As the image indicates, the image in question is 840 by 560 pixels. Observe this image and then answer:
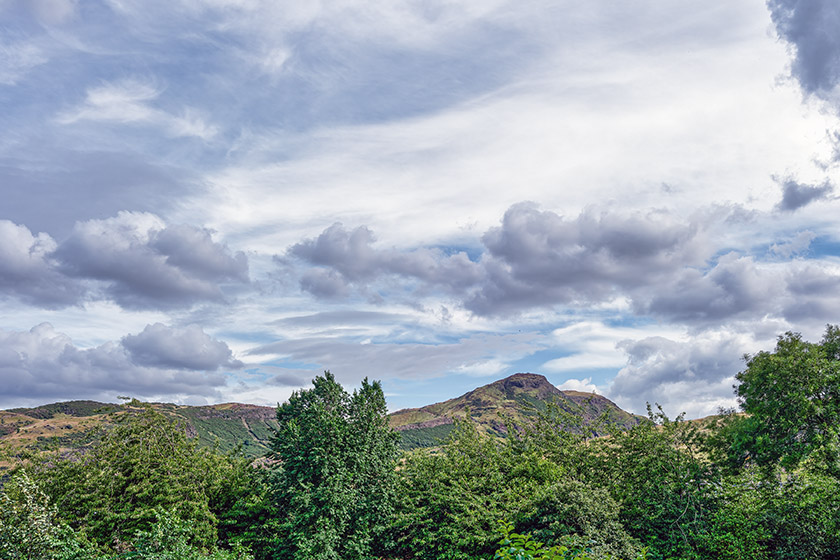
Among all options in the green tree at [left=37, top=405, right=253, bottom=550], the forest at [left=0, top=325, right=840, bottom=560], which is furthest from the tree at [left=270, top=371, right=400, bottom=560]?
the green tree at [left=37, top=405, right=253, bottom=550]

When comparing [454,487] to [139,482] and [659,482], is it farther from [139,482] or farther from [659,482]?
[139,482]

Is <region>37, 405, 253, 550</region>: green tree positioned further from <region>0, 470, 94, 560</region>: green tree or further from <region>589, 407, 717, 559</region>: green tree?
<region>589, 407, 717, 559</region>: green tree

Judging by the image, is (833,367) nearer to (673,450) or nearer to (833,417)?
(833,417)

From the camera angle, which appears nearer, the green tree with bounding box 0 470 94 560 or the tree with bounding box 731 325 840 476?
the green tree with bounding box 0 470 94 560

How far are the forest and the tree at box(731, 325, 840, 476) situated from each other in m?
0.11

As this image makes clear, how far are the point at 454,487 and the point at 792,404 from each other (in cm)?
2380

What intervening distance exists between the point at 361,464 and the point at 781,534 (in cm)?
2353

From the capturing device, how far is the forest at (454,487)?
1081 inches

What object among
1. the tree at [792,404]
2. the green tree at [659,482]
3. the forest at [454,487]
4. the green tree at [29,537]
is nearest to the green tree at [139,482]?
the forest at [454,487]

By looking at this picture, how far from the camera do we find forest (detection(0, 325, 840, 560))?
1081 inches

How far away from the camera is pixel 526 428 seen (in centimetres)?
4284

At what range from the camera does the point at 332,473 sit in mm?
33344

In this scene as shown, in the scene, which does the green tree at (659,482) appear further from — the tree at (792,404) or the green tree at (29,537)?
the green tree at (29,537)

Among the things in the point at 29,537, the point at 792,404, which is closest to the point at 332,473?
the point at 29,537
